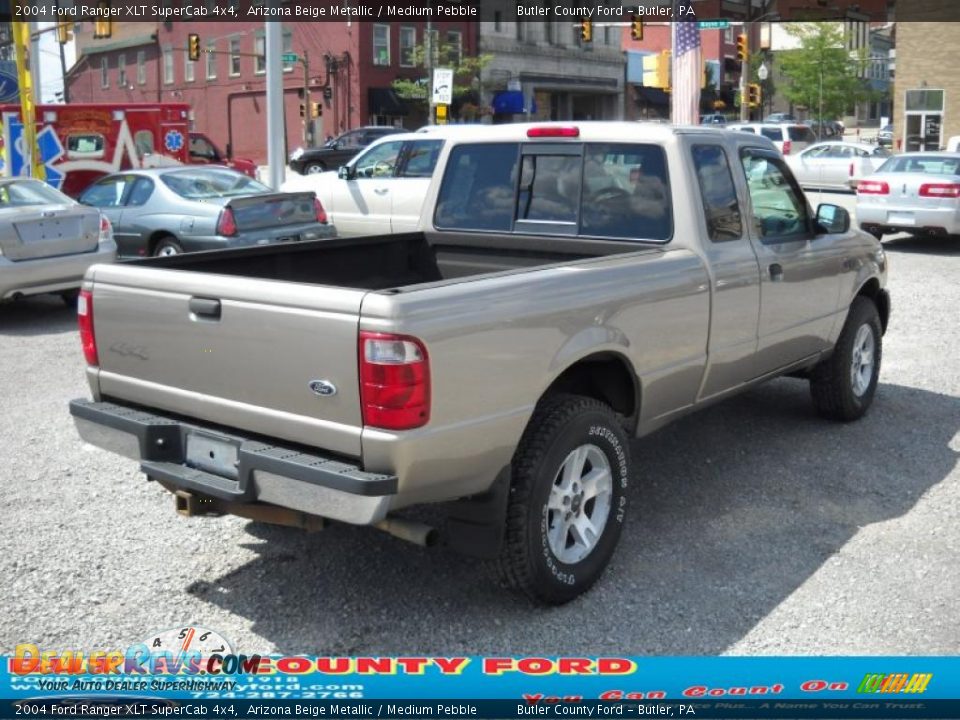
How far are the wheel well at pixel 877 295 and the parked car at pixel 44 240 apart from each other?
7056 mm

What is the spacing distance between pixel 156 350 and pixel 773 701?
265 cm

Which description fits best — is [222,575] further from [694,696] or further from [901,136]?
[901,136]

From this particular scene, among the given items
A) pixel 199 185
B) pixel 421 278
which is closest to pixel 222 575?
pixel 421 278

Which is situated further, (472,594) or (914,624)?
(472,594)

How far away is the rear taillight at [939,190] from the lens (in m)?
16.1

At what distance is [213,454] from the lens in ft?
13.2

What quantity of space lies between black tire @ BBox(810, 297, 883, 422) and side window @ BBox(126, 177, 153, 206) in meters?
9.06

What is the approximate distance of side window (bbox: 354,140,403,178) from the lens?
1571cm

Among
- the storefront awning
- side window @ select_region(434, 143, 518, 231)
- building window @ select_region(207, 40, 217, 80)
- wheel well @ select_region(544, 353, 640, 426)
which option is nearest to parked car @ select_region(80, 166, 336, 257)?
side window @ select_region(434, 143, 518, 231)

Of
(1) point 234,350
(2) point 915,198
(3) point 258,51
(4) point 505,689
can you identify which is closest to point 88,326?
(1) point 234,350

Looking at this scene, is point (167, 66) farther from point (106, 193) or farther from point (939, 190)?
point (939, 190)

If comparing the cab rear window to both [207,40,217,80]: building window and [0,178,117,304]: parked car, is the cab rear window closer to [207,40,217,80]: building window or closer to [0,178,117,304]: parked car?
[0,178,117,304]: parked car

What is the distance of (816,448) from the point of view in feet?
21.0

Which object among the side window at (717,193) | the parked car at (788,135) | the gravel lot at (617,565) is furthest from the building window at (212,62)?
the side window at (717,193)
